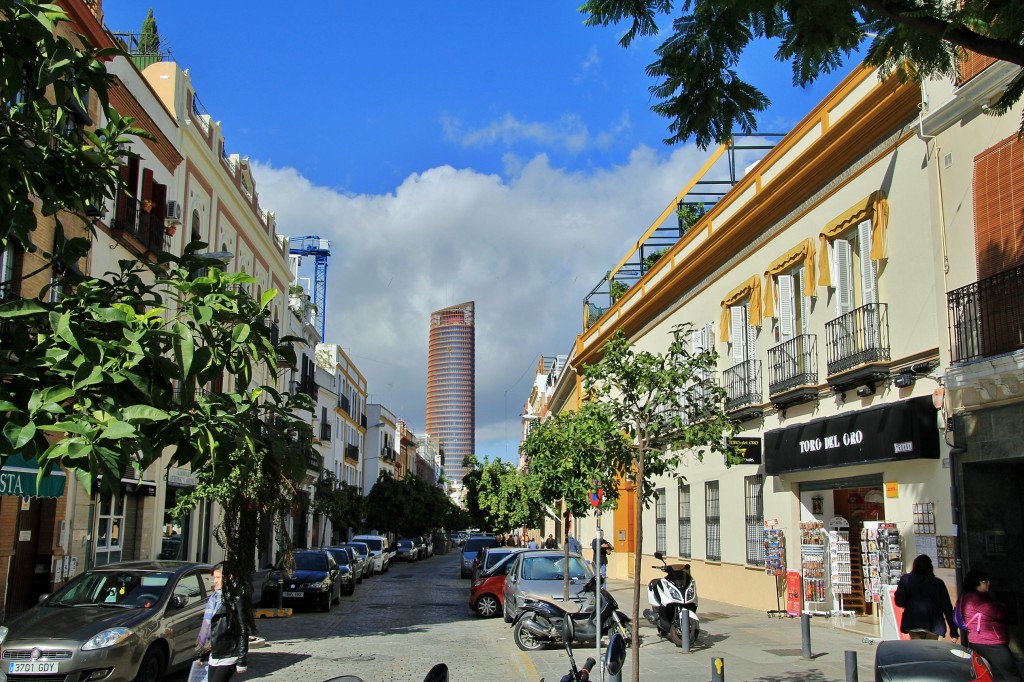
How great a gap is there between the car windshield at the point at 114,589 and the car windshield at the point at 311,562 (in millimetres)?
11281

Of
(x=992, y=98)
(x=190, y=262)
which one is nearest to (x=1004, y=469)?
(x=992, y=98)

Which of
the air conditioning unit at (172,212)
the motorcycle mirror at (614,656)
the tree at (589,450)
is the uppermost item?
the air conditioning unit at (172,212)

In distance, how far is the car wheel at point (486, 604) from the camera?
2183cm

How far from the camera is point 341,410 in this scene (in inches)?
2557

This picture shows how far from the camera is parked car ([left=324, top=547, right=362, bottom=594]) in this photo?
2962cm

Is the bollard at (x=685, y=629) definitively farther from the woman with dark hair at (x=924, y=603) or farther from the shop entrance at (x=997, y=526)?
the shop entrance at (x=997, y=526)

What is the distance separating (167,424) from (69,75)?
1985 millimetres

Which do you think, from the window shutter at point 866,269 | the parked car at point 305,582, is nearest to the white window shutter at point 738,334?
the window shutter at point 866,269

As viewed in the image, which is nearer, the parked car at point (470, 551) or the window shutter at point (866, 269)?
the window shutter at point (866, 269)

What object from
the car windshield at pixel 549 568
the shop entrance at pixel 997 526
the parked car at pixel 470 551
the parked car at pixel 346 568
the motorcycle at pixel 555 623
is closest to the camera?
the shop entrance at pixel 997 526

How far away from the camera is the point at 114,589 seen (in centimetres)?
1241

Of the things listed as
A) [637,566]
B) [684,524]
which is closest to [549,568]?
[637,566]

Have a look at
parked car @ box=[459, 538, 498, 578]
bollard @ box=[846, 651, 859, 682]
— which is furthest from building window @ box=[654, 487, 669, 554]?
bollard @ box=[846, 651, 859, 682]

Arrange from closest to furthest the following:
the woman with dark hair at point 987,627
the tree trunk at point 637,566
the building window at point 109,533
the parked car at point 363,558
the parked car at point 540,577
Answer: the woman with dark hair at point 987,627 → the tree trunk at point 637,566 → the parked car at point 540,577 → the building window at point 109,533 → the parked car at point 363,558
